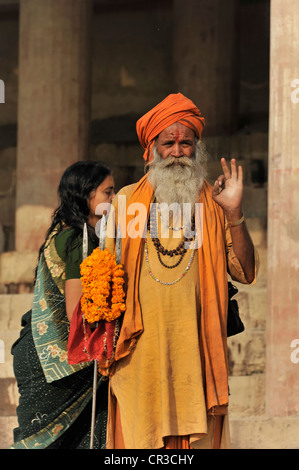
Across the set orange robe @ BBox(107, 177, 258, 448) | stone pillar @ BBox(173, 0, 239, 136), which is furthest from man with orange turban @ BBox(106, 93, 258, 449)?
stone pillar @ BBox(173, 0, 239, 136)

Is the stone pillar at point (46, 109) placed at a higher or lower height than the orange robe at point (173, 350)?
higher

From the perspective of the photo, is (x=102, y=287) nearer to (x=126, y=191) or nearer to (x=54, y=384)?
(x=126, y=191)

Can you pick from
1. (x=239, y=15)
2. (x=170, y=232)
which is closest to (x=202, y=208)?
(x=170, y=232)

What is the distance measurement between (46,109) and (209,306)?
22.4ft

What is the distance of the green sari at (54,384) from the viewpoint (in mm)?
5777

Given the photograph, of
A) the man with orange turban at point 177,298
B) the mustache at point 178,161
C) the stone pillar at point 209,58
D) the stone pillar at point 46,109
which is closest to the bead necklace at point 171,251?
the man with orange turban at point 177,298

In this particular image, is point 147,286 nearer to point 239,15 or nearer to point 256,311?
point 256,311

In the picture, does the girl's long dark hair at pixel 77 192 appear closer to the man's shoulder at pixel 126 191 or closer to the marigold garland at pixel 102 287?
the man's shoulder at pixel 126 191

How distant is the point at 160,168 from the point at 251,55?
9.63 metres

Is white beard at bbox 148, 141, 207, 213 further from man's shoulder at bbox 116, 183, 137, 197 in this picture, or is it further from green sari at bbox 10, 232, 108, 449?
green sari at bbox 10, 232, 108, 449

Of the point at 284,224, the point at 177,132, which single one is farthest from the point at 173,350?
the point at 284,224

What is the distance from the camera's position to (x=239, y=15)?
1444 centimetres

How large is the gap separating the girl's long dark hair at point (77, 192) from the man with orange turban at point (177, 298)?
0.52 meters

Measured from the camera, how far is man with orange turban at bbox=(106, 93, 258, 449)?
5.12m
